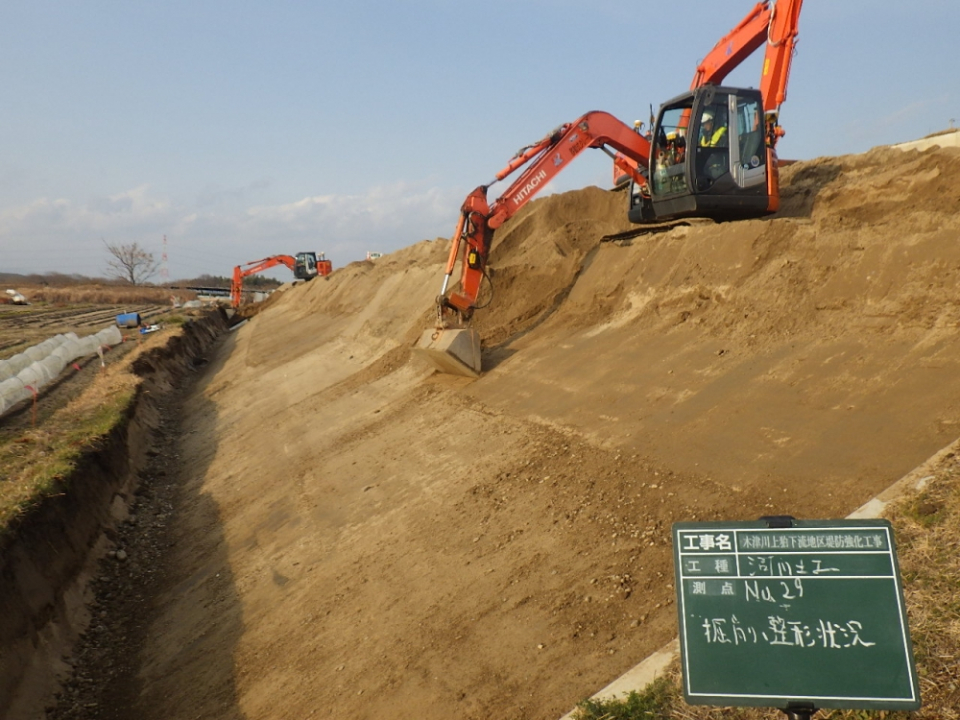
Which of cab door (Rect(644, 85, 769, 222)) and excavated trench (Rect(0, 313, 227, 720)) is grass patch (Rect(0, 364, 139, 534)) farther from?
cab door (Rect(644, 85, 769, 222))

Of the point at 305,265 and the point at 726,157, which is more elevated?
the point at 726,157

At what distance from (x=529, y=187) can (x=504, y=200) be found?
551mm

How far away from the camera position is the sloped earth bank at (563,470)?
5742 mm

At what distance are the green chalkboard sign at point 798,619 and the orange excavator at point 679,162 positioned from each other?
915 centimetres

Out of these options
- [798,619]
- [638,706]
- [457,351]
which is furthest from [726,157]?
[798,619]

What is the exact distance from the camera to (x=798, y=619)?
3033mm

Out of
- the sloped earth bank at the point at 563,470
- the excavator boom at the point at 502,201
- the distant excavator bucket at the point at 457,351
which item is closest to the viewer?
the sloped earth bank at the point at 563,470

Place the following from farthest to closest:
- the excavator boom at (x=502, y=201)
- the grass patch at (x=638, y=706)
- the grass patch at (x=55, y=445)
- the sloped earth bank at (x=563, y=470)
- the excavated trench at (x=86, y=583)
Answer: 1. the excavator boom at (x=502, y=201)
2. the grass patch at (x=55, y=445)
3. the excavated trench at (x=86, y=583)
4. the sloped earth bank at (x=563, y=470)
5. the grass patch at (x=638, y=706)

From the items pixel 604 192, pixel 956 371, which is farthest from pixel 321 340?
pixel 956 371

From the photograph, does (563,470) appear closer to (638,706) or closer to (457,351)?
(638,706)

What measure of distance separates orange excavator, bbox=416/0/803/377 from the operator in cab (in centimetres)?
2

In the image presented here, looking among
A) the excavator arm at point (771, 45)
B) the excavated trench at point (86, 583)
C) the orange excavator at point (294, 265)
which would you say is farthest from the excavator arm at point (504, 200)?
the orange excavator at point (294, 265)

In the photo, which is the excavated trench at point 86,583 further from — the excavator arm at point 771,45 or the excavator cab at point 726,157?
the excavator arm at point 771,45

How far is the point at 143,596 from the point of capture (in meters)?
8.94
